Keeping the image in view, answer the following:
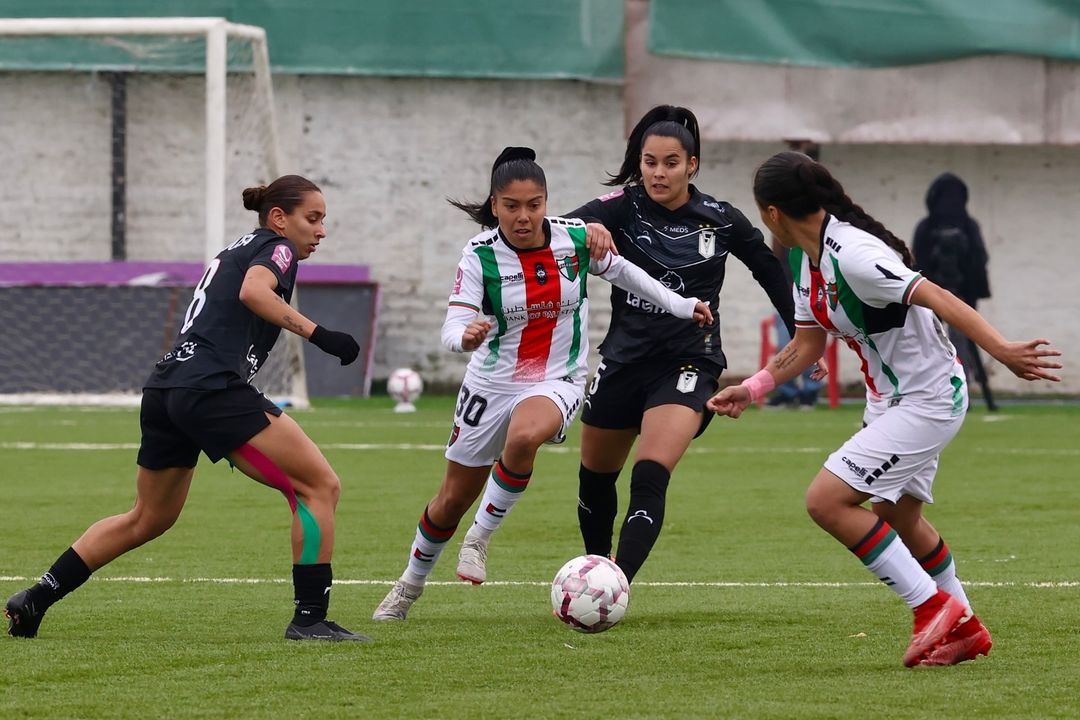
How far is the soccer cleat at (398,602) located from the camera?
22.3ft

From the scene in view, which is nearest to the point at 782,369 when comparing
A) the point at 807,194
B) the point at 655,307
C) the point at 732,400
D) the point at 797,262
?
the point at 732,400

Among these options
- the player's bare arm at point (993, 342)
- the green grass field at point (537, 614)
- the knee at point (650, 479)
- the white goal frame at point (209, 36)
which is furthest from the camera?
the white goal frame at point (209, 36)

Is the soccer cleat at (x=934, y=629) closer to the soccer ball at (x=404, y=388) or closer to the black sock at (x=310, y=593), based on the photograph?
the black sock at (x=310, y=593)

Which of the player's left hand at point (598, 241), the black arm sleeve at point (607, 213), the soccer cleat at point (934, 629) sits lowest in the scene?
the soccer cleat at point (934, 629)

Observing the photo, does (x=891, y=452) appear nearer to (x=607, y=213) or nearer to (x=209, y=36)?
(x=607, y=213)

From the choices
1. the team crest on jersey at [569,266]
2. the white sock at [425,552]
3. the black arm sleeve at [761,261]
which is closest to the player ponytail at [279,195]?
the team crest on jersey at [569,266]

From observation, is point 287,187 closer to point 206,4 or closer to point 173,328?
point 173,328

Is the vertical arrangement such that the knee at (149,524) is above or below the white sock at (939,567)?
above

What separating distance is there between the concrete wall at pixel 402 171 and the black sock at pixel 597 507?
1384 cm

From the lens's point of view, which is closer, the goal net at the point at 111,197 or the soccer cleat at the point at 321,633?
the soccer cleat at the point at 321,633

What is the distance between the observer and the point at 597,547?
24.6ft

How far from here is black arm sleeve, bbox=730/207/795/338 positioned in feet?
24.2

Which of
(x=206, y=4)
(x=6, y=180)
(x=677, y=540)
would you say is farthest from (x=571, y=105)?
(x=677, y=540)

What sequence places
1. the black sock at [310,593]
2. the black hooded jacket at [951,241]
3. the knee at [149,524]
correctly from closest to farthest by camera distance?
the black sock at [310,593] < the knee at [149,524] < the black hooded jacket at [951,241]
